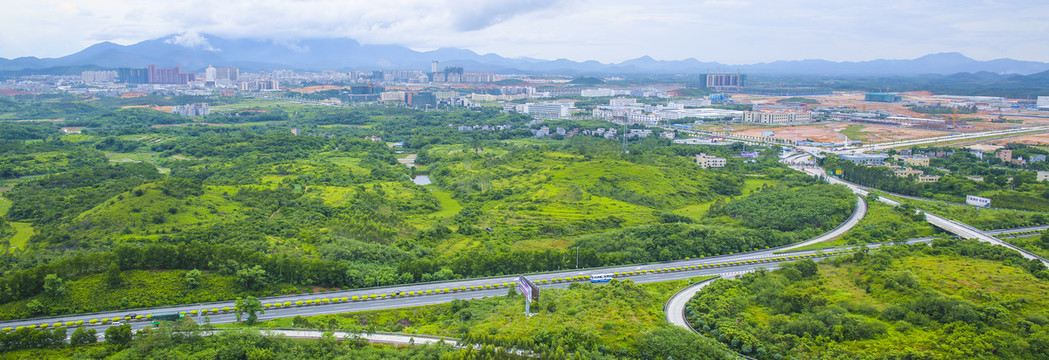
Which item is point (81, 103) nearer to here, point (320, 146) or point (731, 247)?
point (320, 146)

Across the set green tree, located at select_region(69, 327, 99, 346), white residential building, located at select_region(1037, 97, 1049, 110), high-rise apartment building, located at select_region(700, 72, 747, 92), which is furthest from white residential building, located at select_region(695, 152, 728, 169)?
high-rise apartment building, located at select_region(700, 72, 747, 92)

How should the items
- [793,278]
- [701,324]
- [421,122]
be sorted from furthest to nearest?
[421,122]
[793,278]
[701,324]

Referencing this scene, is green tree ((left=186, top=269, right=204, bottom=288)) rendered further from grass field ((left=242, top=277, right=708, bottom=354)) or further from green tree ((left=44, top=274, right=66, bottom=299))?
grass field ((left=242, top=277, right=708, bottom=354))

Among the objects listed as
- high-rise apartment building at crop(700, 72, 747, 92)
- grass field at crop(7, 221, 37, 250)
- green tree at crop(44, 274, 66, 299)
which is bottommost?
grass field at crop(7, 221, 37, 250)

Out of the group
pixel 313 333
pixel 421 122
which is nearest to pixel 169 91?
pixel 421 122

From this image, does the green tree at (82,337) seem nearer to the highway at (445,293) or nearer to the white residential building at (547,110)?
the highway at (445,293)
